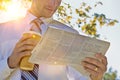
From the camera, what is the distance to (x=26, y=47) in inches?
90.1

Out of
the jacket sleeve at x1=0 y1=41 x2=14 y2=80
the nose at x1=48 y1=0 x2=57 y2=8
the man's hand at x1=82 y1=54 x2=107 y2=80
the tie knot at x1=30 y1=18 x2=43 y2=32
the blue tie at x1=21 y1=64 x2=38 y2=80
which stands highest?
the nose at x1=48 y1=0 x2=57 y2=8

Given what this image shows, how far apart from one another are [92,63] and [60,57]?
223 millimetres

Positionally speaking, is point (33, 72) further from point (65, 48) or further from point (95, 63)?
point (95, 63)

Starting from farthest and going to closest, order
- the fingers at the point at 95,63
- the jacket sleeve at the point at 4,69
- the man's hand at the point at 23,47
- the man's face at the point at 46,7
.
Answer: the man's face at the point at 46,7 < the fingers at the point at 95,63 < the jacket sleeve at the point at 4,69 < the man's hand at the point at 23,47

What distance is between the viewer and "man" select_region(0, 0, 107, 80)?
2314mm

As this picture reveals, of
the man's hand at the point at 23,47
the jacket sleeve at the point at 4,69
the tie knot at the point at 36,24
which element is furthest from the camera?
the tie knot at the point at 36,24

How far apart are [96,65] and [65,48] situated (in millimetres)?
246

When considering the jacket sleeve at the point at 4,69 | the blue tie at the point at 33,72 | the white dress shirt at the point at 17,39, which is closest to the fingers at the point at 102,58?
the white dress shirt at the point at 17,39

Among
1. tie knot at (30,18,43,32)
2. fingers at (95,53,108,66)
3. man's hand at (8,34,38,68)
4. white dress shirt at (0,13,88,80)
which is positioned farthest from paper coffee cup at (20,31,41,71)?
fingers at (95,53,108,66)

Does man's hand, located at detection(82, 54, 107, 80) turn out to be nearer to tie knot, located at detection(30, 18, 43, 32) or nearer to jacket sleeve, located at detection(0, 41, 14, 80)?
tie knot, located at detection(30, 18, 43, 32)

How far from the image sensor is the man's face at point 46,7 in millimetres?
2807

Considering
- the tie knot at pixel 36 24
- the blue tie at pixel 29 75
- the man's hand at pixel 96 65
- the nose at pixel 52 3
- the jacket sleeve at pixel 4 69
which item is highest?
the nose at pixel 52 3

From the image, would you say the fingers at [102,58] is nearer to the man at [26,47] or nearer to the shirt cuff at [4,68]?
the man at [26,47]

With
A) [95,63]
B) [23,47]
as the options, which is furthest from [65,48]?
[23,47]
